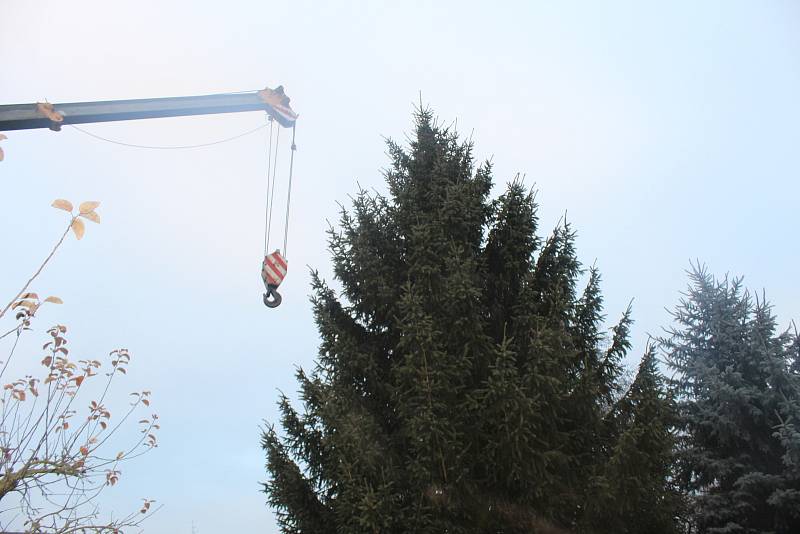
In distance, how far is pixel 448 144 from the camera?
1178 cm

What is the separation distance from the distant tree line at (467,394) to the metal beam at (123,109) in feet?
9.24

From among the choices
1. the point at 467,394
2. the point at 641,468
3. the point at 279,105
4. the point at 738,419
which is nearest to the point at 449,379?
the point at 467,394

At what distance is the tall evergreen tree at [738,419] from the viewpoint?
41.5 feet

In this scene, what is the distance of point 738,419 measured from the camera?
13586mm

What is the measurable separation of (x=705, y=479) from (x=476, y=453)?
8.90 metres

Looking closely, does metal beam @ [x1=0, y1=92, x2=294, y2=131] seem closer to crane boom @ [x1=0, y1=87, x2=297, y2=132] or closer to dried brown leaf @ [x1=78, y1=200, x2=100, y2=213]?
crane boom @ [x1=0, y1=87, x2=297, y2=132]

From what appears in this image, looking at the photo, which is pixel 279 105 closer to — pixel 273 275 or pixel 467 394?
pixel 273 275

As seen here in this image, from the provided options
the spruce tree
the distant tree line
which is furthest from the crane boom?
the spruce tree

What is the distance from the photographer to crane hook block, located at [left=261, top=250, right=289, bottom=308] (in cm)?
900

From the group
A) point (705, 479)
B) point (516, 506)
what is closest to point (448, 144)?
point (516, 506)

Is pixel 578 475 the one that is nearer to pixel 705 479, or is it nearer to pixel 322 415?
pixel 322 415

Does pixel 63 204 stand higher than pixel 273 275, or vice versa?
pixel 273 275

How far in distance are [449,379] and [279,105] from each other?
20.1ft

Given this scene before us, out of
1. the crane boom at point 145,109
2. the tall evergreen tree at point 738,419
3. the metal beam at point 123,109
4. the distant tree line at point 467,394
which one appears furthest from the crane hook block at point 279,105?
the tall evergreen tree at point 738,419
